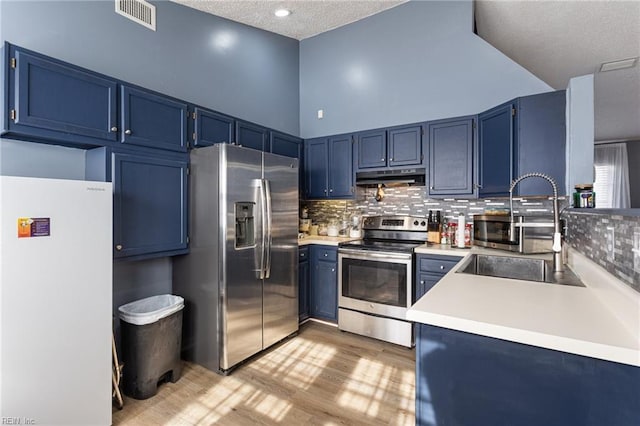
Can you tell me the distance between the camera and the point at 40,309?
1.51 meters

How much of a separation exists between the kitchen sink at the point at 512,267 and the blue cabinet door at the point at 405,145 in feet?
4.69

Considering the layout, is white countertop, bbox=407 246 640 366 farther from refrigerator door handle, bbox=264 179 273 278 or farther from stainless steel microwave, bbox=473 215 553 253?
refrigerator door handle, bbox=264 179 273 278

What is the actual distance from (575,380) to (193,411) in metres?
2.06

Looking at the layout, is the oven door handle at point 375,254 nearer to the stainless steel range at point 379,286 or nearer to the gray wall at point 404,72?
the stainless steel range at point 379,286

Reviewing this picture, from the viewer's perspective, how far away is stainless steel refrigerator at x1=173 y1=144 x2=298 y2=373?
2.38 meters

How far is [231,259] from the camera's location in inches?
95.0

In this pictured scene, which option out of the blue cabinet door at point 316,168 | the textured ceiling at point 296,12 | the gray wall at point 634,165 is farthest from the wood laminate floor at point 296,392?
the gray wall at point 634,165

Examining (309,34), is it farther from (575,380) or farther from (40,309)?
(575,380)

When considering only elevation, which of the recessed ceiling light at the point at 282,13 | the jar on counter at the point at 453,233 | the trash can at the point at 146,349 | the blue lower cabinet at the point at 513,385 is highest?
the recessed ceiling light at the point at 282,13

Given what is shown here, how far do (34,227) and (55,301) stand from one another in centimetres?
39

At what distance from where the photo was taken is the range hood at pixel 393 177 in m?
3.26

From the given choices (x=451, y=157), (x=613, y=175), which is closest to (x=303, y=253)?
(x=451, y=157)

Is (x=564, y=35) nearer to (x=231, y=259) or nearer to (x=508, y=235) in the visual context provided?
(x=508, y=235)

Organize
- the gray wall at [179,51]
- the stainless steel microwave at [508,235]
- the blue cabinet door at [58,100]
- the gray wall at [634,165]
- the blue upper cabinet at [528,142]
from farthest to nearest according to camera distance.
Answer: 1. the gray wall at [634,165]
2. the blue upper cabinet at [528,142]
3. the stainless steel microwave at [508,235]
4. the gray wall at [179,51]
5. the blue cabinet door at [58,100]
